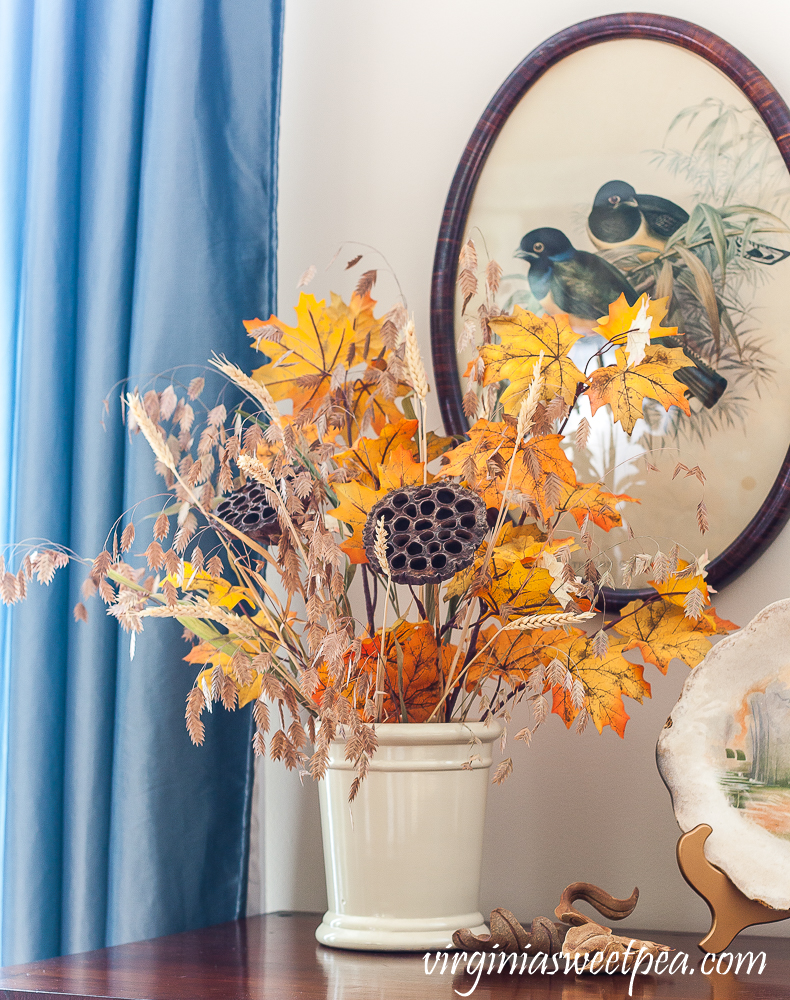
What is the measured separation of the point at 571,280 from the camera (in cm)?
109

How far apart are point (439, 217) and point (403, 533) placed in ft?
2.02

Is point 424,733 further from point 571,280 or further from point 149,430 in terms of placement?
point 571,280

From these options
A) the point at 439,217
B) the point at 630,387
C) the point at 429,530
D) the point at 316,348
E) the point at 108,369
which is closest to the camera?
the point at 429,530

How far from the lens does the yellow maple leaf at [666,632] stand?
0.85 meters

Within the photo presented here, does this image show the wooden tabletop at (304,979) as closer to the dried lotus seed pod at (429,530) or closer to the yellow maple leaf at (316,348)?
the dried lotus seed pod at (429,530)

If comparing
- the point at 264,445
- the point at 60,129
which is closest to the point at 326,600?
the point at 264,445

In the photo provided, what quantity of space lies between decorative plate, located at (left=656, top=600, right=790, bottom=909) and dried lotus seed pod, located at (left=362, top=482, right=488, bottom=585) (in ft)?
0.95

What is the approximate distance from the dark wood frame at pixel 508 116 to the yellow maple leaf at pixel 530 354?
0.30 metres

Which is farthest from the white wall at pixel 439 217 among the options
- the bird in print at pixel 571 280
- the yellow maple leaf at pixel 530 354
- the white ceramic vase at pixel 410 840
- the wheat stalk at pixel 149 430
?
the wheat stalk at pixel 149 430

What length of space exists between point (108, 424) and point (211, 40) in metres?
0.45

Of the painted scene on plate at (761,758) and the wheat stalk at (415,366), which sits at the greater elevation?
the wheat stalk at (415,366)

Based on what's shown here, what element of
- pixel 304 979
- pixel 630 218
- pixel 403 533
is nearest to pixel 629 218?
pixel 630 218

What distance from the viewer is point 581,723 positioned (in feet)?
2.81

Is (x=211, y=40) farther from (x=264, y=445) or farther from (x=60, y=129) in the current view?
(x=264, y=445)
